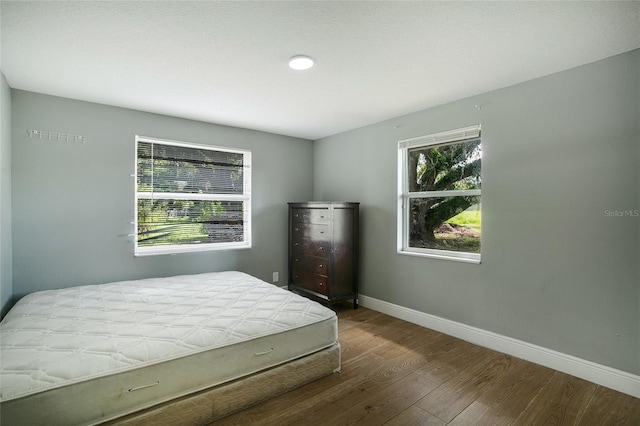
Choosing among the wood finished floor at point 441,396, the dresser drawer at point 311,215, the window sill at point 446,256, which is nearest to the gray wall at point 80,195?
the dresser drawer at point 311,215

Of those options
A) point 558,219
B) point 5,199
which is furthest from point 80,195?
point 558,219

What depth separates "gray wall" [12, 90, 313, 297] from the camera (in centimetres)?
258

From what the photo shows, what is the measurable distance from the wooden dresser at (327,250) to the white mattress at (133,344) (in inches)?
36.9

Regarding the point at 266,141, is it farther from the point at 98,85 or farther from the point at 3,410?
the point at 3,410

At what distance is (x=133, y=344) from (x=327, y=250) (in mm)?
2149

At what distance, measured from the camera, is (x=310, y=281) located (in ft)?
12.1

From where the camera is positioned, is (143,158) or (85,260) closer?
(85,260)

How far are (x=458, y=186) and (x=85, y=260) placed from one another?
12.1 ft

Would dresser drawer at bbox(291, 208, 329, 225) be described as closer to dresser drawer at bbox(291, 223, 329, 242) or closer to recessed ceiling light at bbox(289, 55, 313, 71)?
dresser drawer at bbox(291, 223, 329, 242)

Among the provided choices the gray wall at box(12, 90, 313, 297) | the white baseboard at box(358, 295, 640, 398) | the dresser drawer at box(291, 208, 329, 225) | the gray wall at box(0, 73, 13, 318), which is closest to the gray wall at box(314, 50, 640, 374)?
the white baseboard at box(358, 295, 640, 398)

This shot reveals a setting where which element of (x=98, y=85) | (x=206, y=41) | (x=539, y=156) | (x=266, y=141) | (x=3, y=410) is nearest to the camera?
(x=3, y=410)

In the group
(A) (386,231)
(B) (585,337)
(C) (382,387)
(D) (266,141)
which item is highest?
(D) (266,141)

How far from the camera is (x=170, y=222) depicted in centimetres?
336

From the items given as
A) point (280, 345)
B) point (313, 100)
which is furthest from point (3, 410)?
point (313, 100)
